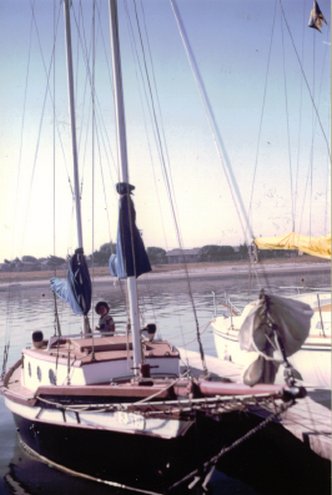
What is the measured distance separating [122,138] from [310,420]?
23.5 ft

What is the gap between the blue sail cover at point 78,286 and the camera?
1416 cm

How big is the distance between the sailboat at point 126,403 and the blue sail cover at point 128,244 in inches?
0.8

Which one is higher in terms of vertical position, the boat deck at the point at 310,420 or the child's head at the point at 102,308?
the child's head at the point at 102,308

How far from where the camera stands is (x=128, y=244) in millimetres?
11438

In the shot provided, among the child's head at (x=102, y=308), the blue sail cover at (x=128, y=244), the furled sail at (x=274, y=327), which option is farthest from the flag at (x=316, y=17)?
the furled sail at (x=274, y=327)

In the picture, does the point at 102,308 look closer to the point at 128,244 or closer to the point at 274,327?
the point at 128,244

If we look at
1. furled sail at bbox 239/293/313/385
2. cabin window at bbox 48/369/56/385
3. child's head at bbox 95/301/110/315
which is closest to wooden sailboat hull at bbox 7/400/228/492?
cabin window at bbox 48/369/56/385

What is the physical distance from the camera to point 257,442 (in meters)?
13.0

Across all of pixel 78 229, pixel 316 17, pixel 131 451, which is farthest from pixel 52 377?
pixel 316 17

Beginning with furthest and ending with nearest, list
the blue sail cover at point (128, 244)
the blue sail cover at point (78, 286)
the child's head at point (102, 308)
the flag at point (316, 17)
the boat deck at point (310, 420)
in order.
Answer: the flag at point (316, 17), the child's head at point (102, 308), the blue sail cover at point (78, 286), the blue sail cover at point (128, 244), the boat deck at point (310, 420)

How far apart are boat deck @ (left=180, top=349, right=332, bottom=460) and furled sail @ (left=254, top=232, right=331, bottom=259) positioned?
3.65 m

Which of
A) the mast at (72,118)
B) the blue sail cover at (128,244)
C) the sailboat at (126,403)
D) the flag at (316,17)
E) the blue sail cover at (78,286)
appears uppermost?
the flag at (316,17)

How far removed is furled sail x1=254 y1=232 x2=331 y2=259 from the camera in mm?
14195

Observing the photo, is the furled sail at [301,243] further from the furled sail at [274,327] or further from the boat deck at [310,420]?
the furled sail at [274,327]
